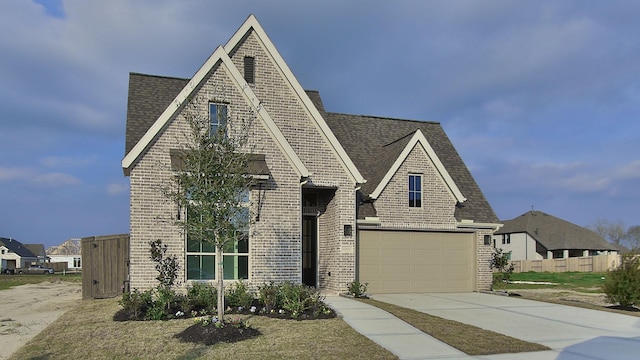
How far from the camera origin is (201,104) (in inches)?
597

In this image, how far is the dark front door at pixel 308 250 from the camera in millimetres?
18656

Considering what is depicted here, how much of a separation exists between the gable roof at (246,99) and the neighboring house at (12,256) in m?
85.6

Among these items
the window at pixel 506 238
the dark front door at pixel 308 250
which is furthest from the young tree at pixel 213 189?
the window at pixel 506 238

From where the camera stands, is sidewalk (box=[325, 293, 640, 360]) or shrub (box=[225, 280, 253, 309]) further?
shrub (box=[225, 280, 253, 309])

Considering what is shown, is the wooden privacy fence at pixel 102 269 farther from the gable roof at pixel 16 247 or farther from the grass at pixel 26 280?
the gable roof at pixel 16 247

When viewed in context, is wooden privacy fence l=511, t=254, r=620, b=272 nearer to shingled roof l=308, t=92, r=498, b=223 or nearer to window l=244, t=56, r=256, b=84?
shingled roof l=308, t=92, r=498, b=223

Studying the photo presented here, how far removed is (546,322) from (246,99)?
10404 millimetres


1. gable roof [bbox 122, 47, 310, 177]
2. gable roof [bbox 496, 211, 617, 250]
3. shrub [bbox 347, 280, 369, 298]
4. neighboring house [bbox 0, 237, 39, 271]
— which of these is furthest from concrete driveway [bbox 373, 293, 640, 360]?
neighboring house [bbox 0, 237, 39, 271]

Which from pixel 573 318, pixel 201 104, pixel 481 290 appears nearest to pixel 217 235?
pixel 201 104

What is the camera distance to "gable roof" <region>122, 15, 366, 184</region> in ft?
46.9

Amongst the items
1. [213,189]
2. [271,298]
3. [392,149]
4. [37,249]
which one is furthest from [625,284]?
[37,249]

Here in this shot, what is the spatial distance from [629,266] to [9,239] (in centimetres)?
10499

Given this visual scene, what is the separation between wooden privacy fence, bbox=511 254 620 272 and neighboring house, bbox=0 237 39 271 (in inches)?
3233

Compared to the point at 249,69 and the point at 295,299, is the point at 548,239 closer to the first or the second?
the point at 249,69
